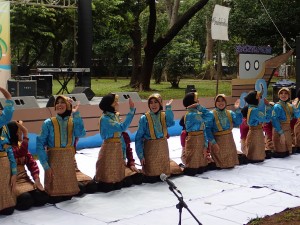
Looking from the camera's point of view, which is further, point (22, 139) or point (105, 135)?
point (105, 135)

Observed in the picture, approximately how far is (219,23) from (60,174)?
6.01 metres

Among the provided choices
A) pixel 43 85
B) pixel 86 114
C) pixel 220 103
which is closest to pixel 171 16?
pixel 43 85

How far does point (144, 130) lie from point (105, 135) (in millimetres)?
523

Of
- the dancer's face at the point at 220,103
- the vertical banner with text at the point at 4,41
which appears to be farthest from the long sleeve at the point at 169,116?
the vertical banner with text at the point at 4,41

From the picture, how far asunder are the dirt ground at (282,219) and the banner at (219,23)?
5734 millimetres

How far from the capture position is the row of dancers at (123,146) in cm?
486

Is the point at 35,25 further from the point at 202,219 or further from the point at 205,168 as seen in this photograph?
the point at 202,219

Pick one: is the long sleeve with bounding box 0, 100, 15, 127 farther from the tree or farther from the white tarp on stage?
the tree

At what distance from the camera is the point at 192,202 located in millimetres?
5129

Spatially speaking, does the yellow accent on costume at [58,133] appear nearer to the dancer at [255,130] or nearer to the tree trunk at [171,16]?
the dancer at [255,130]

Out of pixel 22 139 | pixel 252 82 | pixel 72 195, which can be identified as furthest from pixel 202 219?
pixel 252 82

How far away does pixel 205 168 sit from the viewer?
659cm

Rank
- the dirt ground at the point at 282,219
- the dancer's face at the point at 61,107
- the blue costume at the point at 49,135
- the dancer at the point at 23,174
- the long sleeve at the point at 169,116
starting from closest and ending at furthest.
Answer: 1. the dirt ground at the point at 282,219
2. the dancer at the point at 23,174
3. the blue costume at the point at 49,135
4. the dancer's face at the point at 61,107
5. the long sleeve at the point at 169,116

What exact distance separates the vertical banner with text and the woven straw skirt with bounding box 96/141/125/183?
5.86 meters
